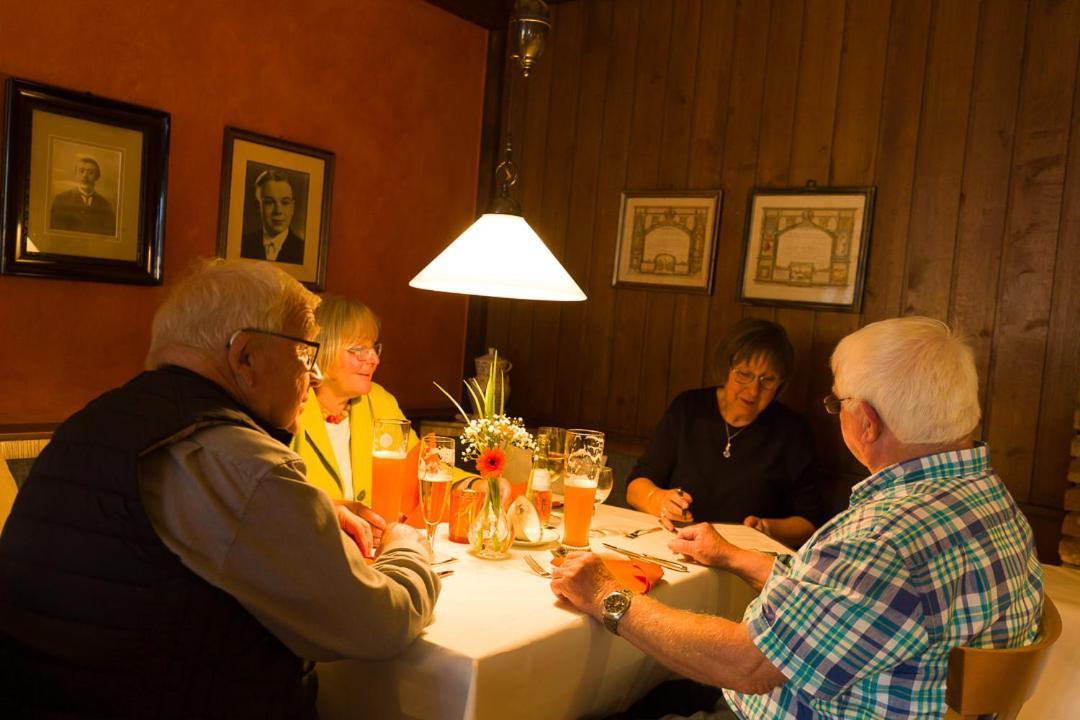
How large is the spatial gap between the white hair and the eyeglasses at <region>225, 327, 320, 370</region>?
0.87m

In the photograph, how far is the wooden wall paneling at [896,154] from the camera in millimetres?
2981

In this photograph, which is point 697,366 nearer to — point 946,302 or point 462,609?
point 946,302

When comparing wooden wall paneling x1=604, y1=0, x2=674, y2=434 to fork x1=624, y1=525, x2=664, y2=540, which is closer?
fork x1=624, y1=525, x2=664, y2=540

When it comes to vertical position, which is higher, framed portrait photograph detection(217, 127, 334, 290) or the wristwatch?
framed portrait photograph detection(217, 127, 334, 290)

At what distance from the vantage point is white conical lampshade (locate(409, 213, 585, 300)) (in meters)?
1.88

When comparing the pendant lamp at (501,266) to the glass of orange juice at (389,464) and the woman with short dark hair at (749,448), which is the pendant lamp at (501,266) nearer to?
the glass of orange juice at (389,464)

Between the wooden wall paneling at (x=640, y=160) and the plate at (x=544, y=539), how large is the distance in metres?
1.73

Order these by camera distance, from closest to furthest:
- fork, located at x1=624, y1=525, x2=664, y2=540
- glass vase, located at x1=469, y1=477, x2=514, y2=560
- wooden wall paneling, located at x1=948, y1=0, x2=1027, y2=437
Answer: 1. glass vase, located at x1=469, y1=477, x2=514, y2=560
2. fork, located at x1=624, y1=525, x2=664, y2=540
3. wooden wall paneling, located at x1=948, y1=0, x2=1027, y2=437

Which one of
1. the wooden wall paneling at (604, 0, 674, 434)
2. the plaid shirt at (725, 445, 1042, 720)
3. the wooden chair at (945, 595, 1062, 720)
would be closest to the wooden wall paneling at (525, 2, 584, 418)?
the wooden wall paneling at (604, 0, 674, 434)

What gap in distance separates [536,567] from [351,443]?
0.94 meters

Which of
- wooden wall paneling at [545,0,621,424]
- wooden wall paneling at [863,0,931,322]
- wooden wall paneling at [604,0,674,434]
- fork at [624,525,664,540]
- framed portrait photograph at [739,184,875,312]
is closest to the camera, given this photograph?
fork at [624,525,664,540]

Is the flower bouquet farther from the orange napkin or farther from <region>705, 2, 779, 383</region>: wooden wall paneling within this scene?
<region>705, 2, 779, 383</region>: wooden wall paneling

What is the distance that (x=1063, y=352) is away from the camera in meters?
2.71

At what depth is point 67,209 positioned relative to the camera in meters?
2.52
